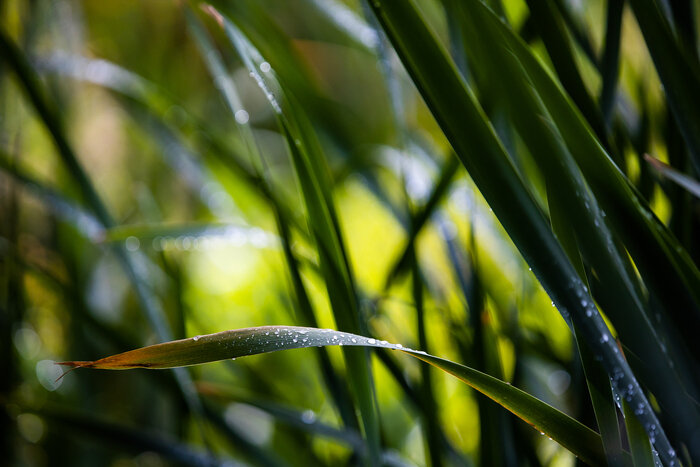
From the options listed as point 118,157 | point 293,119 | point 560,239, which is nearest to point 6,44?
point 293,119

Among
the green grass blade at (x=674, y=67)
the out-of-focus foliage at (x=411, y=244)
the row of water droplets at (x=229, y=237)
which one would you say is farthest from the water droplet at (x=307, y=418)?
the green grass blade at (x=674, y=67)

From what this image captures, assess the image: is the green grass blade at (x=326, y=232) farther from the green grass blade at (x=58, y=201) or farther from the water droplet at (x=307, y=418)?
the green grass blade at (x=58, y=201)

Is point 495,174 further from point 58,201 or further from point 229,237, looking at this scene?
point 58,201

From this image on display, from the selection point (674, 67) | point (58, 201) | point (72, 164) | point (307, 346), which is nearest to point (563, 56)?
point (674, 67)

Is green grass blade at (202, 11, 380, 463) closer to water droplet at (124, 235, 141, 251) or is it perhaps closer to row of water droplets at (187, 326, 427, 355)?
row of water droplets at (187, 326, 427, 355)

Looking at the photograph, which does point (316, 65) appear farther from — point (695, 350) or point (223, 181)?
point (695, 350)
